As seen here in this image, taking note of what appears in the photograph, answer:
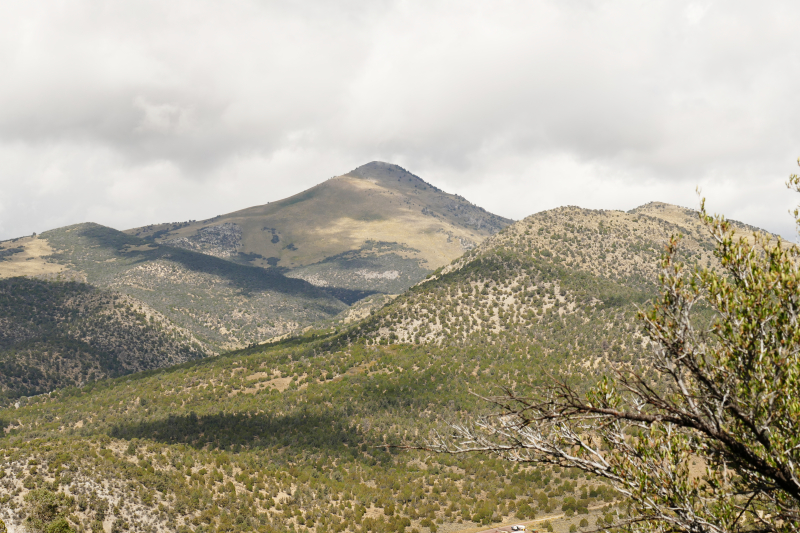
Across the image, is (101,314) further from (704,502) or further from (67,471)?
(704,502)

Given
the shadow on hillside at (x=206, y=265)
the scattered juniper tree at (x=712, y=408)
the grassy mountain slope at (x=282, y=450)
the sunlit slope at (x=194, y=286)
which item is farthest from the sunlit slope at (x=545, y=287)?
the shadow on hillside at (x=206, y=265)

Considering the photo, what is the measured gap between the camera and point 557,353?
57.6 meters

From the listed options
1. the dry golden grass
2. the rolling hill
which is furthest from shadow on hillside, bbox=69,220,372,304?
the rolling hill

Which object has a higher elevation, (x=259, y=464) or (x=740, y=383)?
(x=740, y=383)

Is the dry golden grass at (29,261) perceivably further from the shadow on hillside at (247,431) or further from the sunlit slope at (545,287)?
the sunlit slope at (545,287)

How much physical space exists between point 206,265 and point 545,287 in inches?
5810

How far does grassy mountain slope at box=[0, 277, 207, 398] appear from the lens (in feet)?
250

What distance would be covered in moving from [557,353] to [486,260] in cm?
2929

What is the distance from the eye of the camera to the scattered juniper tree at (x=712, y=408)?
27.0 ft

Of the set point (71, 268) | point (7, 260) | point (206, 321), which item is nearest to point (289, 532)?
point (206, 321)

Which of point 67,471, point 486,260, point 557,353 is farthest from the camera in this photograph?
point 486,260

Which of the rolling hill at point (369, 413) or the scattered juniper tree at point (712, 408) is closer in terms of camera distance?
the scattered juniper tree at point (712, 408)

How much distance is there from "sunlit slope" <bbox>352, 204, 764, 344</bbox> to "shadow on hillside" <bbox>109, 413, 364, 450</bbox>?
2304cm

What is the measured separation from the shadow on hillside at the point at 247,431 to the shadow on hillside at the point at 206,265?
406 ft
